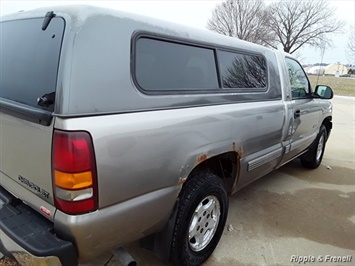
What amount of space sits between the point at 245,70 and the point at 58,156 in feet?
6.70

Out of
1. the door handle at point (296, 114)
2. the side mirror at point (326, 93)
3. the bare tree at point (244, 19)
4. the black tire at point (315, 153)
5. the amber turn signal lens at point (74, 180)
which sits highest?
the bare tree at point (244, 19)

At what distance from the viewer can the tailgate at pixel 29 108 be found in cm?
157

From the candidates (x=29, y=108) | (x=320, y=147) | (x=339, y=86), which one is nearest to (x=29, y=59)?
(x=29, y=108)

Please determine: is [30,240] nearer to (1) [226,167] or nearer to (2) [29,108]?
(2) [29,108]

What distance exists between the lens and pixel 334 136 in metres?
7.91

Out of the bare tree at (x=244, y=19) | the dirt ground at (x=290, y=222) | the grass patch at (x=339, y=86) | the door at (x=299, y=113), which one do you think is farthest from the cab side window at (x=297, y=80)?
the bare tree at (x=244, y=19)

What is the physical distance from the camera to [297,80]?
3.95 m

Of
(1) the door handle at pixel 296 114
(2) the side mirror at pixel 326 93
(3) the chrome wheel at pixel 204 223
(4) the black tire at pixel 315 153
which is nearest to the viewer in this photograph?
(3) the chrome wheel at pixel 204 223

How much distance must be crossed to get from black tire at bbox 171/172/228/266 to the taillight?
0.81 metres

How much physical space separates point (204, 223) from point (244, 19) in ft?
116

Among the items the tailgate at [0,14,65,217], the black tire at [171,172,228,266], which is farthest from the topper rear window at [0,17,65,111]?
the black tire at [171,172,228,266]

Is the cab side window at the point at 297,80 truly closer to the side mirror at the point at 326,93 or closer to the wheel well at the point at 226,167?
the side mirror at the point at 326,93

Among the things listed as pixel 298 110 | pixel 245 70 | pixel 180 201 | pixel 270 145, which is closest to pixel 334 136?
pixel 298 110

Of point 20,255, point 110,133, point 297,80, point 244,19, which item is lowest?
point 20,255
